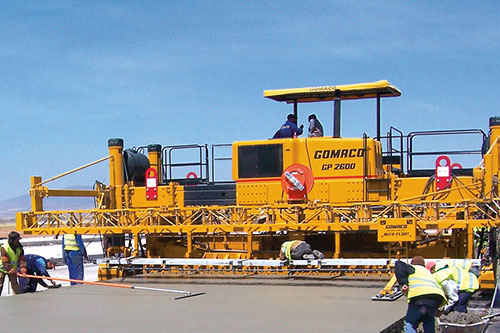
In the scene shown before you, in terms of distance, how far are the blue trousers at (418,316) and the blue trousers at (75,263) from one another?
9990 millimetres

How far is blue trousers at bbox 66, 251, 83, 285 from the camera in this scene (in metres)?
15.7

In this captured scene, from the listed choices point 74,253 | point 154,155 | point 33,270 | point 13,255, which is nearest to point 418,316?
point 13,255

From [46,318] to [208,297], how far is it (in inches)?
106

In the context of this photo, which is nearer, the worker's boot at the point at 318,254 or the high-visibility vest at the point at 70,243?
the worker's boot at the point at 318,254

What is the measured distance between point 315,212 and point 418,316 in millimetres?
4975

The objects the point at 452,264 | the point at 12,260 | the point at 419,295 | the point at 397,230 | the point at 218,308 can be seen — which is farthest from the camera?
the point at 12,260

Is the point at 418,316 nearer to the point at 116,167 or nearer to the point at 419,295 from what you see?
the point at 419,295

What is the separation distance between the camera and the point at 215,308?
9.68 meters

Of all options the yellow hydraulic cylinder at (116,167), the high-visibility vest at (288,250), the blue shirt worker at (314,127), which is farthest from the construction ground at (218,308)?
the yellow hydraulic cylinder at (116,167)

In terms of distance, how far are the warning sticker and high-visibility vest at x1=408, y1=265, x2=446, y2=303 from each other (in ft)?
12.0

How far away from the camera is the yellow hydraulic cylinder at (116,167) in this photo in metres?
16.2

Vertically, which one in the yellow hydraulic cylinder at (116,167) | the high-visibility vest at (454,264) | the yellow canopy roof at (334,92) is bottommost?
the high-visibility vest at (454,264)

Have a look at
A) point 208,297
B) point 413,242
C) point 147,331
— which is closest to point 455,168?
point 413,242

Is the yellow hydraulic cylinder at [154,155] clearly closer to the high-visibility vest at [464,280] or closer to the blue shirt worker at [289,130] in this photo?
the blue shirt worker at [289,130]
